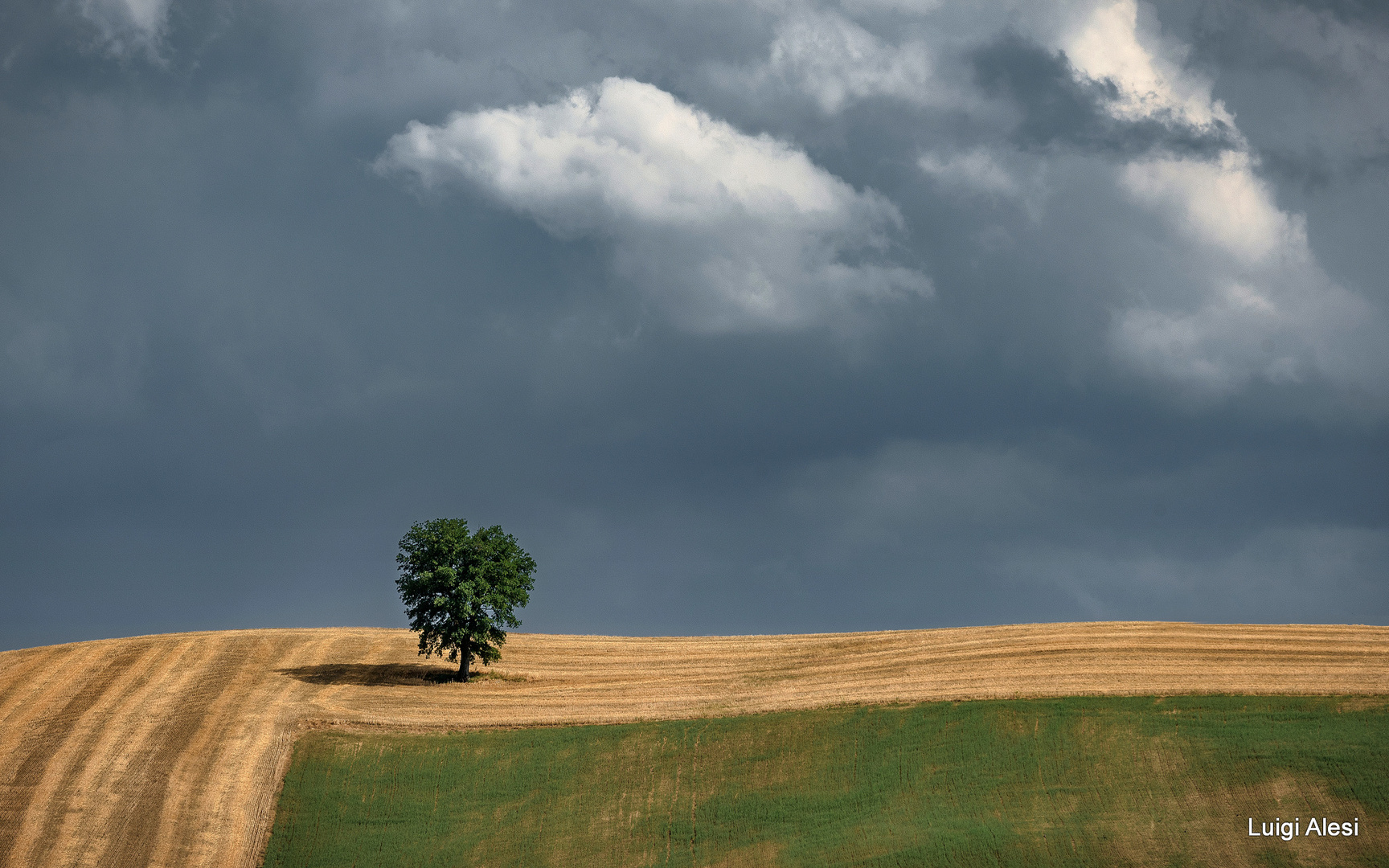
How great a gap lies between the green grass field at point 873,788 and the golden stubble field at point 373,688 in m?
2.49

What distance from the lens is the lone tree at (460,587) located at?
69375mm

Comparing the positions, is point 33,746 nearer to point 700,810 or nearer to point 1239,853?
point 700,810

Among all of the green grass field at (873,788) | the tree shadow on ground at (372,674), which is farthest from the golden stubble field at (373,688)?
the green grass field at (873,788)

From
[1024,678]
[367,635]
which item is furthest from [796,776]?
[367,635]

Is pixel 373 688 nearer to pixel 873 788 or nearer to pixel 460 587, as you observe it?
pixel 460 587

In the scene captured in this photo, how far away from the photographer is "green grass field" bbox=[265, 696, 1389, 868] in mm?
45000

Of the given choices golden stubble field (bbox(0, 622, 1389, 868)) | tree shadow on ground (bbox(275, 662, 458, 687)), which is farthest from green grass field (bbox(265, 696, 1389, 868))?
tree shadow on ground (bbox(275, 662, 458, 687))

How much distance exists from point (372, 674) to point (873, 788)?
125 feet

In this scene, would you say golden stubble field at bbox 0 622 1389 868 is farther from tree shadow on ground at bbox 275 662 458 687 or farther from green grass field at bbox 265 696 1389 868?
green grass field at bbox 265 696 1389 868

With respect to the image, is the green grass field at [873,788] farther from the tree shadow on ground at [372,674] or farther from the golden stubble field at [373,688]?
the tree shadow on ground at [372,674]

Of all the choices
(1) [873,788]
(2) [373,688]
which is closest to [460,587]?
(2) [373,688]

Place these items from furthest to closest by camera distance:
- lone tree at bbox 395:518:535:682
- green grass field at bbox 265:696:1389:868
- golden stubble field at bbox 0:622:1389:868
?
lone tree at bbox 395:518:535:682, golden stubble field at bbox 0:622:1389:868, green grass field at bbox 265:696:1389:868

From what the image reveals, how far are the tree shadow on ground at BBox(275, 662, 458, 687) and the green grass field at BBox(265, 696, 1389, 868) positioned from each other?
1221cm

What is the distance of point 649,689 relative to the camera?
220 feet
